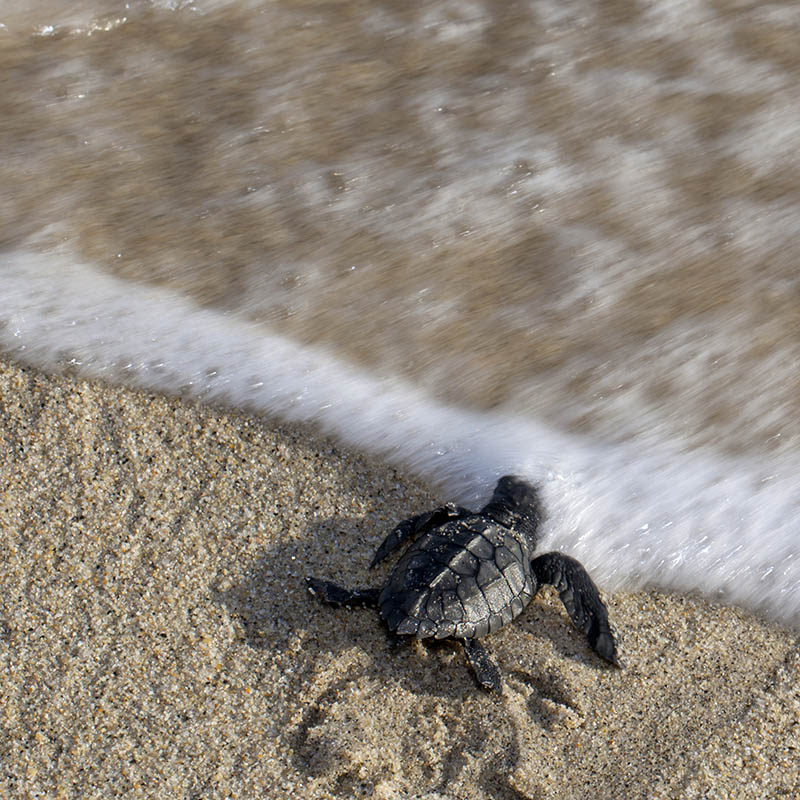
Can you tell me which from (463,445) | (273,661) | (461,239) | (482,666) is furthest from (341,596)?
(461,239)

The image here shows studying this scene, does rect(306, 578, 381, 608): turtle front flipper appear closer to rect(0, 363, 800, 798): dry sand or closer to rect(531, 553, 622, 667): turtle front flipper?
rect(0, 363, 800, 798): dry sand

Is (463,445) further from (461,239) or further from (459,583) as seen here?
(461,239)

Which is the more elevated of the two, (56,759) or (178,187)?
(178,187)

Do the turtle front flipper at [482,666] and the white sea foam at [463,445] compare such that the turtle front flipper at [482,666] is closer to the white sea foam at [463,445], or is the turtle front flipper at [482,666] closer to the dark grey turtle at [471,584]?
the dark grey turtle at [471,584]

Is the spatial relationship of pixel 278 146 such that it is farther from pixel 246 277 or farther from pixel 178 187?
pixel 246 277

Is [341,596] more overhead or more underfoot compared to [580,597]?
more overhead

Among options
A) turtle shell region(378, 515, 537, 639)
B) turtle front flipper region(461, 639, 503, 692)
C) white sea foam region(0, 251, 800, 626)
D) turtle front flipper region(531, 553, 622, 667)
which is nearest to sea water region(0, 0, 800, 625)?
white sea foam region(0, 251, 800, 626)

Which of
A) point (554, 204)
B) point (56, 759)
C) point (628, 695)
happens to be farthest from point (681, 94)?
point (56, 759)
